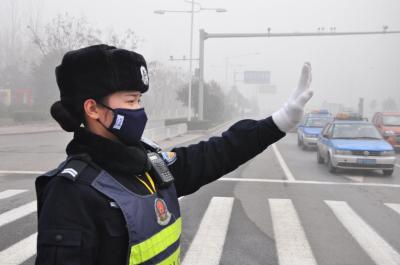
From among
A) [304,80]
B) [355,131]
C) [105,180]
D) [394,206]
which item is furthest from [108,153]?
[355,131]

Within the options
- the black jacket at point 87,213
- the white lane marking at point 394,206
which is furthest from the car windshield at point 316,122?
the black jacket at point 87,213

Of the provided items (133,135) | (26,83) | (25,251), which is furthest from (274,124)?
(26,83)

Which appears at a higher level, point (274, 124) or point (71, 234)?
point (274, 124)

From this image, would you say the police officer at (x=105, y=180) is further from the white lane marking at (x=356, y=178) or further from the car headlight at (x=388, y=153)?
the car headlight at (x=388, y=153)

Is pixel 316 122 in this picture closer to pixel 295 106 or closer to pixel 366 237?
pixel 366 237

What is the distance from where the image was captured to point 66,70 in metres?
1.78

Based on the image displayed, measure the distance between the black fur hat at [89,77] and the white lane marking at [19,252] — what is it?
370 cm

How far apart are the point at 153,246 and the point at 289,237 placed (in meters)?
4.58

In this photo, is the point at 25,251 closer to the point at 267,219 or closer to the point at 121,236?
the point at 267,219

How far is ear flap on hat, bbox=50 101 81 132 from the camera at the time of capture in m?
1.79

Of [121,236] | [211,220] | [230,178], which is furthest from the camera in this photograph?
[230,178]

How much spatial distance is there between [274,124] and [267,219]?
4.92 metres

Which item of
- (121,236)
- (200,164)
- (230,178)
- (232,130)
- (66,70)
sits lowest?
(230,178)

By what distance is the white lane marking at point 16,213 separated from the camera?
6.88 m
